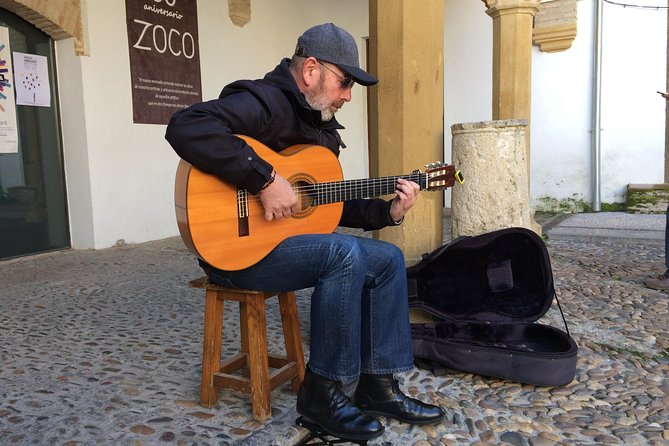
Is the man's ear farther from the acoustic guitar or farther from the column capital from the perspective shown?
the column capital

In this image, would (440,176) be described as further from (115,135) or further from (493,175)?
(115,135)

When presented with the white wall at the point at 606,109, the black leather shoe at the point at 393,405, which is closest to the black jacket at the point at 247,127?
the black leather shoe at the point at 393,405

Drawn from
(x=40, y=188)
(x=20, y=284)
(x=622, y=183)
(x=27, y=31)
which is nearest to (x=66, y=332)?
(x=20, y=284)

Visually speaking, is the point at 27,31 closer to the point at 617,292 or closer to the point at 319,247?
the point at 319,247

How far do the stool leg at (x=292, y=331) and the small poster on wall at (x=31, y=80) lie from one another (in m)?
4.33

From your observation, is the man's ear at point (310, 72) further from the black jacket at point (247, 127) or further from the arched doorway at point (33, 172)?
the arched doorway at point (33, 172)

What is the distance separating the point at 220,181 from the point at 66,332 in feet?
6.46

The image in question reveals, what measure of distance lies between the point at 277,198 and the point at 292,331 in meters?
0.64

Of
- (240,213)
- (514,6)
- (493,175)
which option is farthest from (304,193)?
(514,6)

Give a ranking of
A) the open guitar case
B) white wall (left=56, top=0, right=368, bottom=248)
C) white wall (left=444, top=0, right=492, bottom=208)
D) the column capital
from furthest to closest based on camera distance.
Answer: white wall (left=444, top=0, right=492, bottom=208) < the column capital < white wall (left=56, top=0, right=368, bottom=248) < the open guitar case

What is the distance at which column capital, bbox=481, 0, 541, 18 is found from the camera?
19.7 feet

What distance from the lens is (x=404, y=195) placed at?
2.29m

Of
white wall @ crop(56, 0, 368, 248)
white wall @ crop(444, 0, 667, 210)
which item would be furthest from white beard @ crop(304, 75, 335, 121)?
white wall @ crop(444, 0, 667, 210)

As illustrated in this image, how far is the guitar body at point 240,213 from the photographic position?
6.07ft
